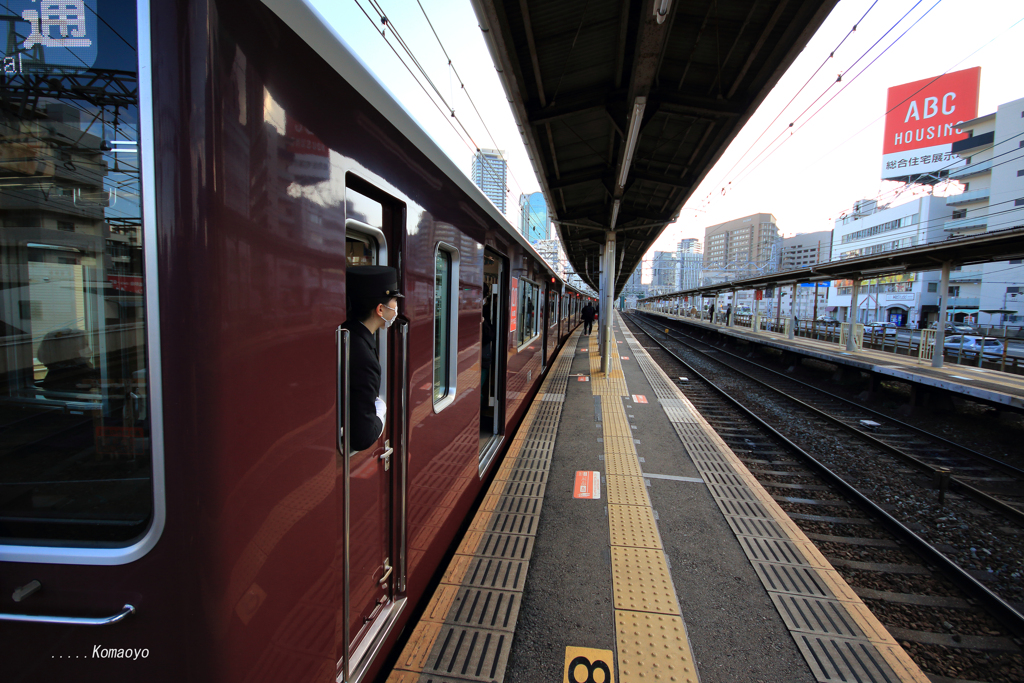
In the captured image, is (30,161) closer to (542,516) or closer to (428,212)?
(428,212)

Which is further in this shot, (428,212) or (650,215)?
(650,215)

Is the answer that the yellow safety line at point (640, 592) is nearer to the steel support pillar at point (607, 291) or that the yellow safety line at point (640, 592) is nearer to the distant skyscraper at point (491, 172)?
the steel support pillar at point (607, 291)

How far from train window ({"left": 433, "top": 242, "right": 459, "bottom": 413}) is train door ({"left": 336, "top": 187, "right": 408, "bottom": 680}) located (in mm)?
729

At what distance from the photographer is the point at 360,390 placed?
5.63 ft

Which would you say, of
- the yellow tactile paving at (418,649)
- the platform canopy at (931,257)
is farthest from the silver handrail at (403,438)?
the platform canopy at (931,257)

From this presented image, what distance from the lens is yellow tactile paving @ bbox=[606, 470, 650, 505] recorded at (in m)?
4.20

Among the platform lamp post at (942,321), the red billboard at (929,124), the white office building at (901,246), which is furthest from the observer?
the red billboard at (929,124)

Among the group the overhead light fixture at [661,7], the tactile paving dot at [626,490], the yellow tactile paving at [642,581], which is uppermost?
the overhead light fixture at [661,7]

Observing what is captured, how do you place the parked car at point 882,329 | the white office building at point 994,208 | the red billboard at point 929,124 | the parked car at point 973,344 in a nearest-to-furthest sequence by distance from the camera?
1. the parked car at point 973,344
2. the parked car at point 882,329
3. the white office building at point 994,208
4. the red billboard at point 929,124

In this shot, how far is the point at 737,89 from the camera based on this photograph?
19.2 ft

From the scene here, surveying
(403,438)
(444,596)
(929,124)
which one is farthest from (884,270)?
(929,124)

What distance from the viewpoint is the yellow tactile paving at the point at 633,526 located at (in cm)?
352

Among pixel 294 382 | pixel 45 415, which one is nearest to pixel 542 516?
pixel 294 382

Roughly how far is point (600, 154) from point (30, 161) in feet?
28.5
